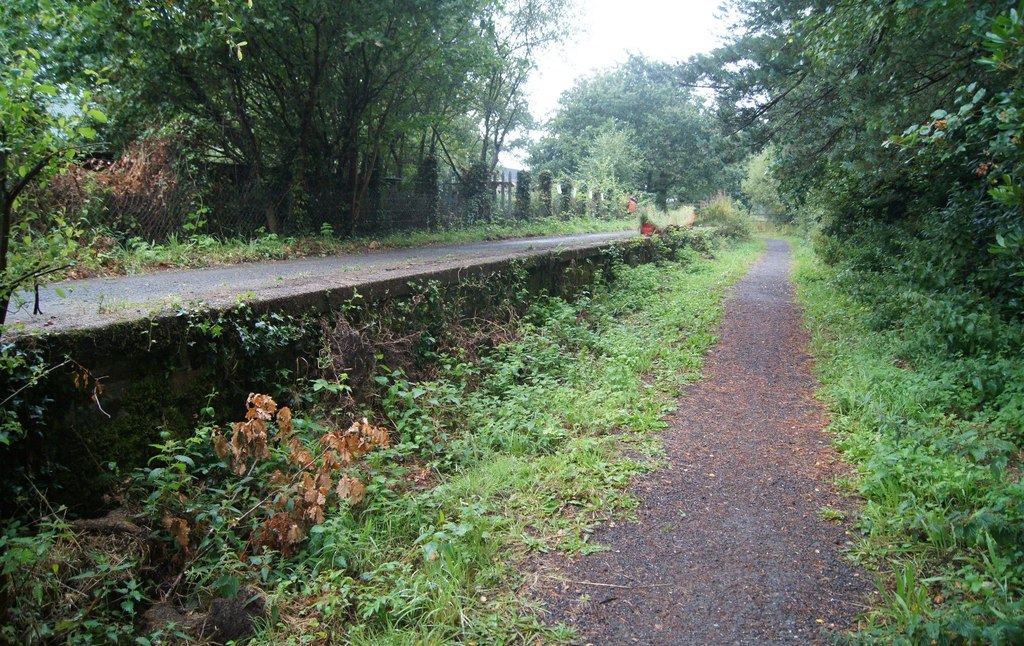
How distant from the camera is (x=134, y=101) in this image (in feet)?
30.5

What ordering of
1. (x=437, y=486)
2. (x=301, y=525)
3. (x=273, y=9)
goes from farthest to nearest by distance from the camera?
(x=273, y=9)
(x=437, y=486)
(x=301, y=525)

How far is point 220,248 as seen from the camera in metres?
7.93

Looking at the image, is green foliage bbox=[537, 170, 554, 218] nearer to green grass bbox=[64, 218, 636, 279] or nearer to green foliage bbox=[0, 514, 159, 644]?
green grass bbox=[64, 218, 636, 279]

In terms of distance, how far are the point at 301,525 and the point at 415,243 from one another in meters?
9.04

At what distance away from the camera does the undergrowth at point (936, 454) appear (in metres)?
2.35

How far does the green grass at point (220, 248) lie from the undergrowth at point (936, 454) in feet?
12.4

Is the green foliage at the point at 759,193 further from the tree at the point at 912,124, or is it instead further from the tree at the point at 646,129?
the tree at the point at 912,124

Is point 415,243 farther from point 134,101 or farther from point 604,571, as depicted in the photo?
point 604,571

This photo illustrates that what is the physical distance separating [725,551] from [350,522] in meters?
1.84

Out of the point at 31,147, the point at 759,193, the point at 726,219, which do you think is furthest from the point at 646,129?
the point at 31,147

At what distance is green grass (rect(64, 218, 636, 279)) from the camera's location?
20.7 ft

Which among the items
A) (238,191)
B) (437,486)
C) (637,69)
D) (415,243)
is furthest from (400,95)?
(637,69)

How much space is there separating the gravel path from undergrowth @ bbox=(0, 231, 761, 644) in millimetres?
186

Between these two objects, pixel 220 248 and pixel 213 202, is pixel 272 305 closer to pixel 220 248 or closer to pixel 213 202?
pixel 220 248
